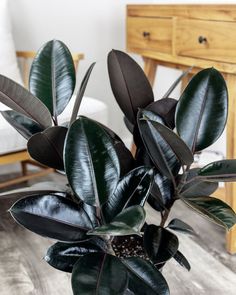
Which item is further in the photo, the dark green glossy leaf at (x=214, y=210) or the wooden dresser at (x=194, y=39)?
the wooden dresser at (x=194, y=39)

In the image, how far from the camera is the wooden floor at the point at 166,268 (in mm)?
1289

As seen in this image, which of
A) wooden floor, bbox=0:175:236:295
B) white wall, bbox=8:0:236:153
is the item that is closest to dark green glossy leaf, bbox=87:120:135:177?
wooden floor, bbox=0:175:236:295

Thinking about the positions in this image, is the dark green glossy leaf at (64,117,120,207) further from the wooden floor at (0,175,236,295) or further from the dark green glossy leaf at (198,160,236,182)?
the wooden floor at (0,175,236,295)

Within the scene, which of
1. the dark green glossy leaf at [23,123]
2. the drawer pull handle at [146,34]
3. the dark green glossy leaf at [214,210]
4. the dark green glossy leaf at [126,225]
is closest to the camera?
the dark green glossy leaf at [126,225]

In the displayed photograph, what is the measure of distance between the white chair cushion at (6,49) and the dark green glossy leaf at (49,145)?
123 cm

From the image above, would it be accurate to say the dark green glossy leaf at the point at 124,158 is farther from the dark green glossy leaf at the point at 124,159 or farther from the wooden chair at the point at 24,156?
the wooden chair at the point at 24,156

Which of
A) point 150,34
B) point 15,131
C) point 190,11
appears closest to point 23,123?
point 15,131

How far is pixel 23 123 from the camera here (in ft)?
2.40

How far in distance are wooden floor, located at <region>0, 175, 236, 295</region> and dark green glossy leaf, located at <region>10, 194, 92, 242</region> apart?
64 centimetres

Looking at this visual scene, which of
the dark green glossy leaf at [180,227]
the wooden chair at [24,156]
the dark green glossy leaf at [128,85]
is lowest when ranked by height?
the wooden chair at [24,156]

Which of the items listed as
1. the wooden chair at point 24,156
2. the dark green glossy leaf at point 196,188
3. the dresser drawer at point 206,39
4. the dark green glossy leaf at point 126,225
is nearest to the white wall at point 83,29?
the wooden chair at point 24,156

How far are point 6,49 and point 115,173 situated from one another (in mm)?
1404

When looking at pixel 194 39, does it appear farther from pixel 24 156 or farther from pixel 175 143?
pixel 175 143

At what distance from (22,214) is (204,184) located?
0.32 m
